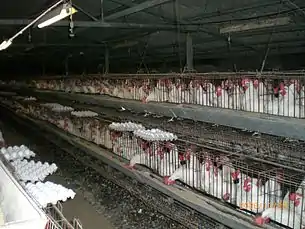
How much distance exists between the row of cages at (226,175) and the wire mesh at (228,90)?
39 cm

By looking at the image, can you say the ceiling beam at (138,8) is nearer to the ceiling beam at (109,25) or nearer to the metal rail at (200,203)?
the ceiling beam at (109,25)

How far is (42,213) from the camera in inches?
56.3

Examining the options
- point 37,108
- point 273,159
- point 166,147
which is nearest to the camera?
point 273,159

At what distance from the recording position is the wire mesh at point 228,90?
259 cm

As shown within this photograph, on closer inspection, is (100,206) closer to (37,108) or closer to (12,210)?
(12,210)

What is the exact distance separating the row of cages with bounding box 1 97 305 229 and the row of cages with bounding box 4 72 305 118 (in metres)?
0.39

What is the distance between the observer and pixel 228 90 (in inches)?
123

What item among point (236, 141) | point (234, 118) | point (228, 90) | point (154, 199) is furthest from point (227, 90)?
point (154, 199)

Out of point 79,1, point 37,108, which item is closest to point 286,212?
point 79,1

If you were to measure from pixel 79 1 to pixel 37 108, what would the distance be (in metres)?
5.21

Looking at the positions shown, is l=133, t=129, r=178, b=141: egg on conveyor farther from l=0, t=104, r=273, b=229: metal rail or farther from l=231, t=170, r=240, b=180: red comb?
l=231, t=170, r=240, b=180: red comb

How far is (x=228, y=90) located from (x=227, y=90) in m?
0.01

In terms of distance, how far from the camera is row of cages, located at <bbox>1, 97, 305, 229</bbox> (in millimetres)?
2480

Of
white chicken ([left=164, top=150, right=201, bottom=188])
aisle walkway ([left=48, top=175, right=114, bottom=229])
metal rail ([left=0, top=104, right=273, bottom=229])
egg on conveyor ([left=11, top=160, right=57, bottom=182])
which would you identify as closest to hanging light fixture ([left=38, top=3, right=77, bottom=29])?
egg on conveyor ([left=11, top=160, right=57, bottom=182])
